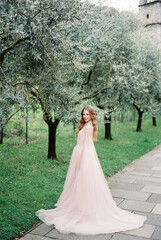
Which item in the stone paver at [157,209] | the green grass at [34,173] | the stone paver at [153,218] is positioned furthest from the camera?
the stone paver at [157,209]

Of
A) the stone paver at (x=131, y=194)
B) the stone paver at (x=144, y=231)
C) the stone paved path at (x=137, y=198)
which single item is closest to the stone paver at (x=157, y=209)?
the stone paved path at (x=137, y=198)

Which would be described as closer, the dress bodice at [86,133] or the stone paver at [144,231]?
the stone paver at [144,231]

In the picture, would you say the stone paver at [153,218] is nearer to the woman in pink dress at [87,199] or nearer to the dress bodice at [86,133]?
the woman in pink dress at [87,199]

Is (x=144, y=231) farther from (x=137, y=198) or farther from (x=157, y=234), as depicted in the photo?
(x=137, y=198)

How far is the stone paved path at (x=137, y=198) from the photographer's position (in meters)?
4.82

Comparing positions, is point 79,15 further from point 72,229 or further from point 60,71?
point 72,229


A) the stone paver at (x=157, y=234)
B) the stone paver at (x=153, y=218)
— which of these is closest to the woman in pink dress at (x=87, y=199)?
the stone paver at (x=153, y=218)

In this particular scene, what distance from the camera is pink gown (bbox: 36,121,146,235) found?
5.17 metres

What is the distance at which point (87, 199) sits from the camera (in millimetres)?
5371

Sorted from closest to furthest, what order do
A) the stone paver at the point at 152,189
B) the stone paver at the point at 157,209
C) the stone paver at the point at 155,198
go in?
the stone paver at the point at 157,209 < the stone paver at the point at 155,198 < the stone paver at the point at 152,189

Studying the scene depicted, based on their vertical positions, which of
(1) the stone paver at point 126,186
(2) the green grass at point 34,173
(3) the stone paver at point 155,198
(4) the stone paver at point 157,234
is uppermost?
(2) the green grass at point 34,173

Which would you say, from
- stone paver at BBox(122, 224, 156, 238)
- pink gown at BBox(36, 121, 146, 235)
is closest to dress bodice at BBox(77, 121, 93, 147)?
pink gown at BBox(36, 121, 146, 235)

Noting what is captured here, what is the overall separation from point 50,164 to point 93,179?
4622mm

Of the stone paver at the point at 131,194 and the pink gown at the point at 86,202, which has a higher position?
the pink gown at the point at 86,202
